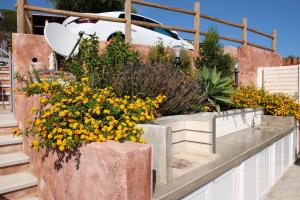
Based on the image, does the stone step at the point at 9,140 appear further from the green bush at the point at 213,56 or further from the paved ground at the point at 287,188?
the green bush at the point at 213,56

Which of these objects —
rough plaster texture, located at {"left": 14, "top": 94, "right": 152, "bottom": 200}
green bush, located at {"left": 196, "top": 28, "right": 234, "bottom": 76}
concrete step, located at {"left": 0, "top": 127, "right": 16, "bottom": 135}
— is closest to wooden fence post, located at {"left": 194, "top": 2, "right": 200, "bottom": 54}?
green bush, located at {"left": 196, "top": 28, "right": 234, "bottom": 76}

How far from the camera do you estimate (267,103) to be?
24.0ft

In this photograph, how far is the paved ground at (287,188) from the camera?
482cm

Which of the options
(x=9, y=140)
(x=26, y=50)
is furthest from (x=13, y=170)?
(x=26, y=50)

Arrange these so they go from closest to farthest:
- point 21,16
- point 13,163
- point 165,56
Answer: point 13,163, point 21,16, point 165,56

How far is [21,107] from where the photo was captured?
367 centimetres

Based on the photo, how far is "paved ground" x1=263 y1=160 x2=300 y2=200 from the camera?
4824 mm

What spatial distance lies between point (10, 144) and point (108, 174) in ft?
6.69

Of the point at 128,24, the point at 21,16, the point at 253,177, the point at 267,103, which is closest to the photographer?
the point at 253,177

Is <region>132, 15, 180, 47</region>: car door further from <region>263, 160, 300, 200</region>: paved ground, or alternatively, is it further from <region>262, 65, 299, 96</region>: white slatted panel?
A: <region>263, 160, 300, 200</region>: paved ground

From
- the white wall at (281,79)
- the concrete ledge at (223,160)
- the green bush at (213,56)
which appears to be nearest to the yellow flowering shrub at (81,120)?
the concrete ledge at (223,160)

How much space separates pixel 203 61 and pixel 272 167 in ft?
12.7

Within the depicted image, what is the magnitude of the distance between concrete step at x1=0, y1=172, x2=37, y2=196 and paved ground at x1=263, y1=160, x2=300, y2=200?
3.68 metres

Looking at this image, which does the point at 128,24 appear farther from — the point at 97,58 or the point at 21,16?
the point at 21,16
